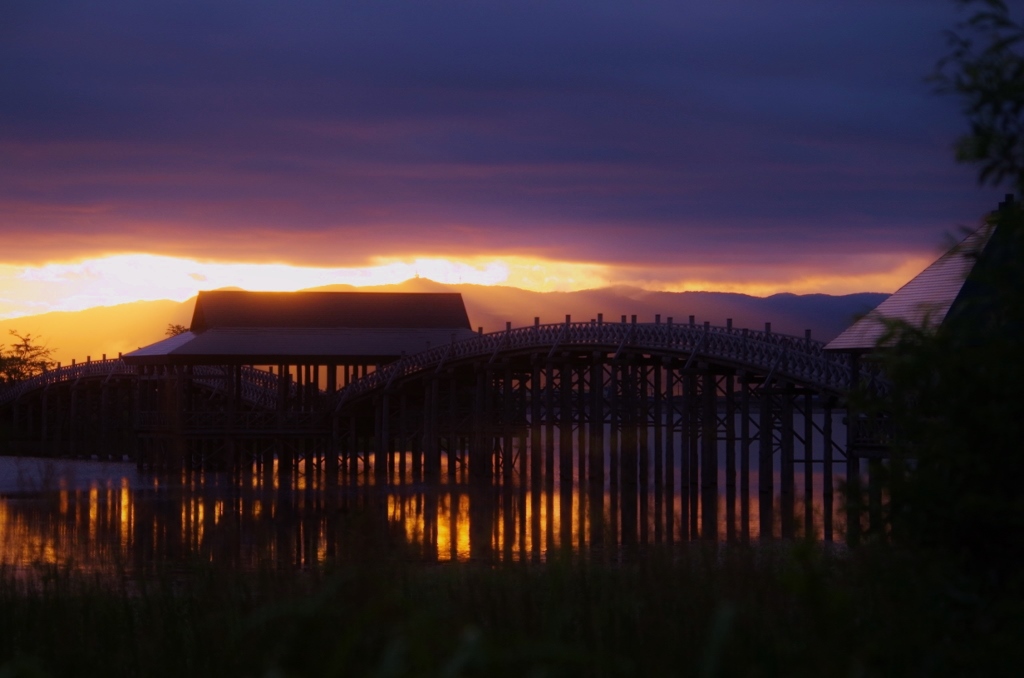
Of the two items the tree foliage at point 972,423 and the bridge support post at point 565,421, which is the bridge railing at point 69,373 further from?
the tree foliage at point 972,423

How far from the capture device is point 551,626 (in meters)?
5.41

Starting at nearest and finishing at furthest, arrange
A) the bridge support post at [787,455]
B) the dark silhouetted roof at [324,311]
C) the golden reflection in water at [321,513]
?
1. the golden reflection in water at [321,513]
2. the bridge support post at [787,455]
3. the dark silhouetted roof at [324,311]

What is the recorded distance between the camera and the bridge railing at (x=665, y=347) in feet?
105

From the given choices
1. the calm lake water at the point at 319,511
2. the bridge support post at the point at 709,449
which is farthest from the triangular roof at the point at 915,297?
the bridge support post at the point at 709,449

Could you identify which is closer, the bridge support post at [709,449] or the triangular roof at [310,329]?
the bridge support post at [709,449]

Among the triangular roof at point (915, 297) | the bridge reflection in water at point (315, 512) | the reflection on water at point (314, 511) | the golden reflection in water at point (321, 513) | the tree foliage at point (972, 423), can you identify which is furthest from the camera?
the triangular roof at point (915, 297)

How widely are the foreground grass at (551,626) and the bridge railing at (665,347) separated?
1703 cm

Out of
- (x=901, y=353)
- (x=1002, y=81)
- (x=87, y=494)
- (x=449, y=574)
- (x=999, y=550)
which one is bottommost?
(x=87, y=494)

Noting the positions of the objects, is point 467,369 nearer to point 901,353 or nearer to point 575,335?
point 575,335

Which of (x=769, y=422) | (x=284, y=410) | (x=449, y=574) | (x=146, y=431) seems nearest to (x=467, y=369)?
(x=284, y=410)

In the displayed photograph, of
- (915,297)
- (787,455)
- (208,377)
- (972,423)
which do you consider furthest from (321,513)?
(972,423)

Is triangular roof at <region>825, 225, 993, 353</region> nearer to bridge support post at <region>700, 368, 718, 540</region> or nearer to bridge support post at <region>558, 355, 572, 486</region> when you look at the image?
bridge support post at <region>700, 368, 718, 540</region>

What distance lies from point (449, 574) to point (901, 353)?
214 inches

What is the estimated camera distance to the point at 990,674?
545 centimetres
